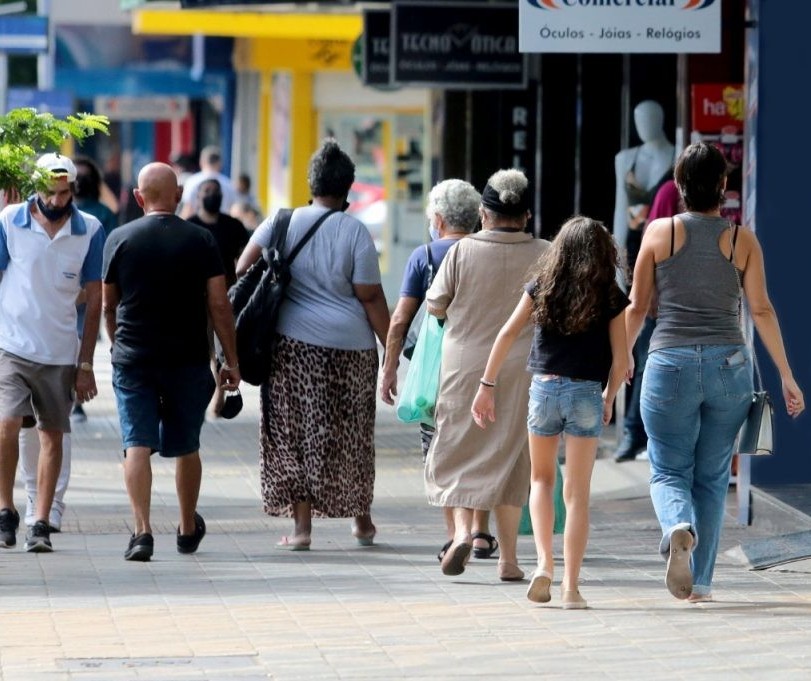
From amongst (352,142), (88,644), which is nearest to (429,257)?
(88,644)

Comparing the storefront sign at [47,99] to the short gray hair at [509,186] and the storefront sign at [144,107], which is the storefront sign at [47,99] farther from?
the short gray hair at [509,186]

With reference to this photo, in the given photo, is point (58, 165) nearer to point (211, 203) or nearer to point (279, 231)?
point (279, 231)

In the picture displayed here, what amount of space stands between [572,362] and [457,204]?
1.68 m

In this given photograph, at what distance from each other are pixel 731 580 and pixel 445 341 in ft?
5.11

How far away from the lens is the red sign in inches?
439

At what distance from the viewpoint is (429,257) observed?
9352 millimetres

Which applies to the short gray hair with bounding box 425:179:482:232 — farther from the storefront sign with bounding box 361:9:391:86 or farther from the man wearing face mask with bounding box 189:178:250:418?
the storefront sign with bounding box 361:9:391:86

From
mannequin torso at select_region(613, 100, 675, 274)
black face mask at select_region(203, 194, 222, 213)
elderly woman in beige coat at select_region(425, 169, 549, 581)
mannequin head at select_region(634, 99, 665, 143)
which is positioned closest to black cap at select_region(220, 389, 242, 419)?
elderly woman in beige coat at select_region(425, 169, 549, 581)

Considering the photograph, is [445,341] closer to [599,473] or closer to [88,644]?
[88,644]

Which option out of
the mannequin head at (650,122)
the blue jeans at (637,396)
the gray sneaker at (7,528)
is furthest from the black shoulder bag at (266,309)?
the mannequin head at (650,122)

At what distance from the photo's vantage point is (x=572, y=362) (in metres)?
7.93

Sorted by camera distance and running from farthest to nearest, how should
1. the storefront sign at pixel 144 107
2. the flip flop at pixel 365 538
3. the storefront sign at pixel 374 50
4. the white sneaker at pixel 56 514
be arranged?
1. the storefront sign at pixel 144 107
2. the storefront sign at pixel 374 50
3. the white sneaker at pixel 56 514
4. the flip flop at pixel 365 538

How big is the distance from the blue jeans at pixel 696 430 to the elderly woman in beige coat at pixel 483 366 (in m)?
0.83

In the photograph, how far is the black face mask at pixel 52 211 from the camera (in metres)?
9.52
